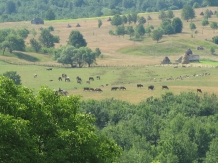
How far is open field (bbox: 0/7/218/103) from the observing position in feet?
326

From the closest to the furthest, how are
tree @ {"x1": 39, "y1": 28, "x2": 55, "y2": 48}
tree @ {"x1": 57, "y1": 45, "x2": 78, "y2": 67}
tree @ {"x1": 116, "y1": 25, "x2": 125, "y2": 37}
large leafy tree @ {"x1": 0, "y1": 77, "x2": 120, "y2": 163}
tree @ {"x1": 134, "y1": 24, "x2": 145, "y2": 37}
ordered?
large leafy tree @ {"x1": 0, "y1": 77, "x2": 120, "y2": 163}
tree @ {"x1": 57, "y1": 45, "x2": 78, "y2": 67}
tree @ {"x1": 39, "y1": 28, "x2": 55, "y2": 48}
tree @ {"x1": 134, "y1": 24, "x2": 145, "y2": 37}
tree @ {"x1": 116, "y1": 25, "x2": 125, "y2": 37}

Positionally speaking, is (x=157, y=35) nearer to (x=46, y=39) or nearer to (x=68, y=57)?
(x=46, y=39)

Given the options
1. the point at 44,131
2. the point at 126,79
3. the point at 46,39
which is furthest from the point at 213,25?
the point at 44,131

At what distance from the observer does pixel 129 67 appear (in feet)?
425

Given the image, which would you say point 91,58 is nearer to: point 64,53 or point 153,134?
point 64,53

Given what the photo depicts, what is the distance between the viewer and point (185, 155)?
185ft

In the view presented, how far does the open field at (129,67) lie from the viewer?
99500mm

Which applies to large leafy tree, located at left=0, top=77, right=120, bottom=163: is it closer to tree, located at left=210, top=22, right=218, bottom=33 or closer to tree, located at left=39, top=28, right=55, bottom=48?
tree, located at left=39, top=28, right=55, bottom=48

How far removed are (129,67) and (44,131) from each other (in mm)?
105796

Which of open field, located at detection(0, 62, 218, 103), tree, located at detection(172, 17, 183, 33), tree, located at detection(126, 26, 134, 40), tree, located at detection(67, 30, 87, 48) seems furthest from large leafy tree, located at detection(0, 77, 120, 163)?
tree, located at detection(172, 17, 183, 33)

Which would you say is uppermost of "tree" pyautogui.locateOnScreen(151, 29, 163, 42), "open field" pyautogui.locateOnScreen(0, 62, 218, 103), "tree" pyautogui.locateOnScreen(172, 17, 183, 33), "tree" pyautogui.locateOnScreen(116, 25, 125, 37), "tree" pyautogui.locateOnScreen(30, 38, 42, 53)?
"tree" pyautogui.locateOnScreen(172, 17, 183, 33)

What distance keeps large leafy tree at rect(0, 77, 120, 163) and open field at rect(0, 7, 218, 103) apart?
5661 cm

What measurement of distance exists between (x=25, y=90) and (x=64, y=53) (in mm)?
107659

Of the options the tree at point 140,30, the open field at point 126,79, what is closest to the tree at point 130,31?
the tree at point 140,30
